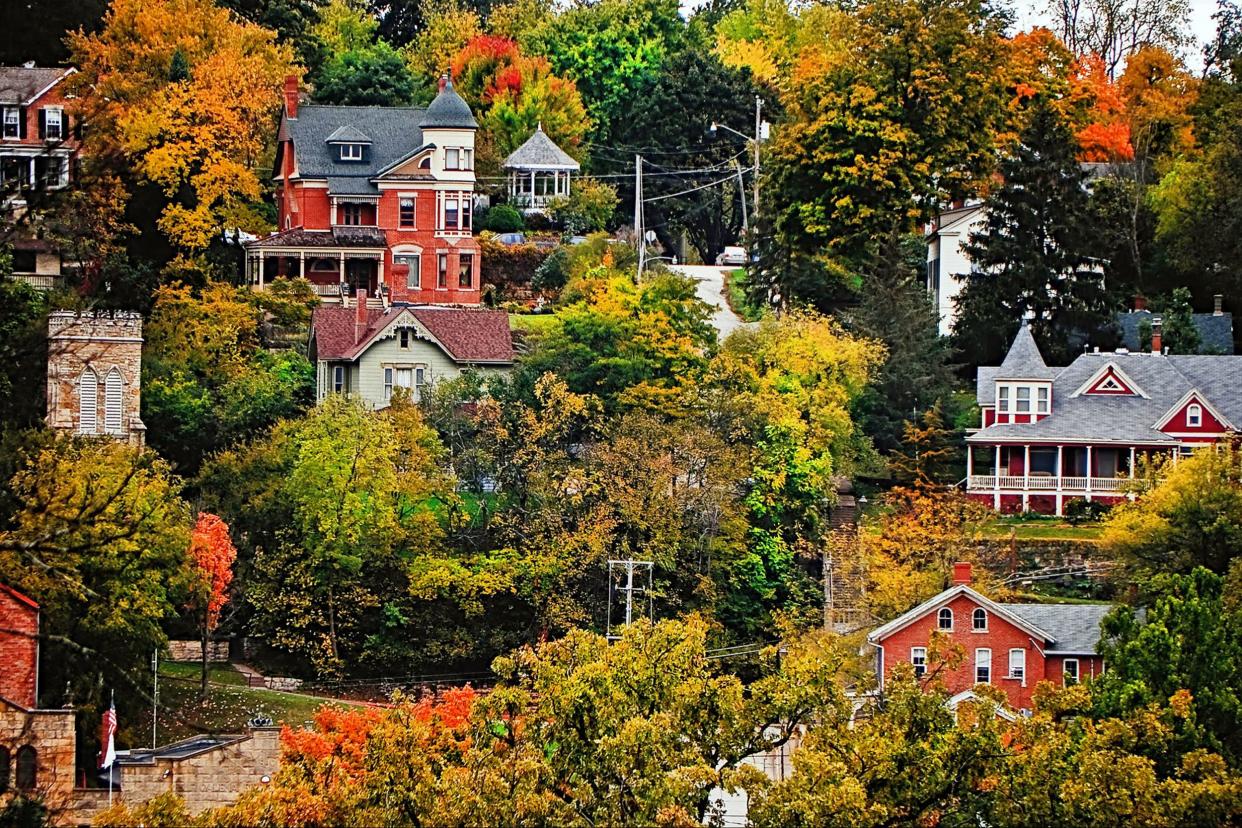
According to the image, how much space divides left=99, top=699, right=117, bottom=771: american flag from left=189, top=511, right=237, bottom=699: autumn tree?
7.40 m

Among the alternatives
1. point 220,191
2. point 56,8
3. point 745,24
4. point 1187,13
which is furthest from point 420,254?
point 1187,13

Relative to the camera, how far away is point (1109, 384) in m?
78.2

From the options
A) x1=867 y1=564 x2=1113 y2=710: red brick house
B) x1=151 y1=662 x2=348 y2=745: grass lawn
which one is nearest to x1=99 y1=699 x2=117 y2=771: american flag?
x1=151 y1=662 x2=348 y2=745: grass lawn

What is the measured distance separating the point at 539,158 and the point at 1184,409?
31.2m

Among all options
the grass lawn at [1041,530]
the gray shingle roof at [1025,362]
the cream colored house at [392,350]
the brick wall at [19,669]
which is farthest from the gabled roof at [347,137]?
the brick wall at [19,669]

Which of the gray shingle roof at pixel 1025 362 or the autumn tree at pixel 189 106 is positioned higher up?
→ the autumn tree at pixel 189 106

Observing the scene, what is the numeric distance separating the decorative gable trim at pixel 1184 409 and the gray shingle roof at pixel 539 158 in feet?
99.4

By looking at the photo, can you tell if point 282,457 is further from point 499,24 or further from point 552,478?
point 499,24

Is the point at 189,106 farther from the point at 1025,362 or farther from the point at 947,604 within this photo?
the point at 947,604

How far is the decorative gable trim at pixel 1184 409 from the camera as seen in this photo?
7662cm

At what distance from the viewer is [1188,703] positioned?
2025 inches

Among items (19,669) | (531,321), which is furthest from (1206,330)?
(19,669)

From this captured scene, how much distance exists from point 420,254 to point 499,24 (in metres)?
27.8

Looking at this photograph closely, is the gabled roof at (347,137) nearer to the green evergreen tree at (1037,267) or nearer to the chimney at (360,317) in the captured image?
the chimney at (360,317)
